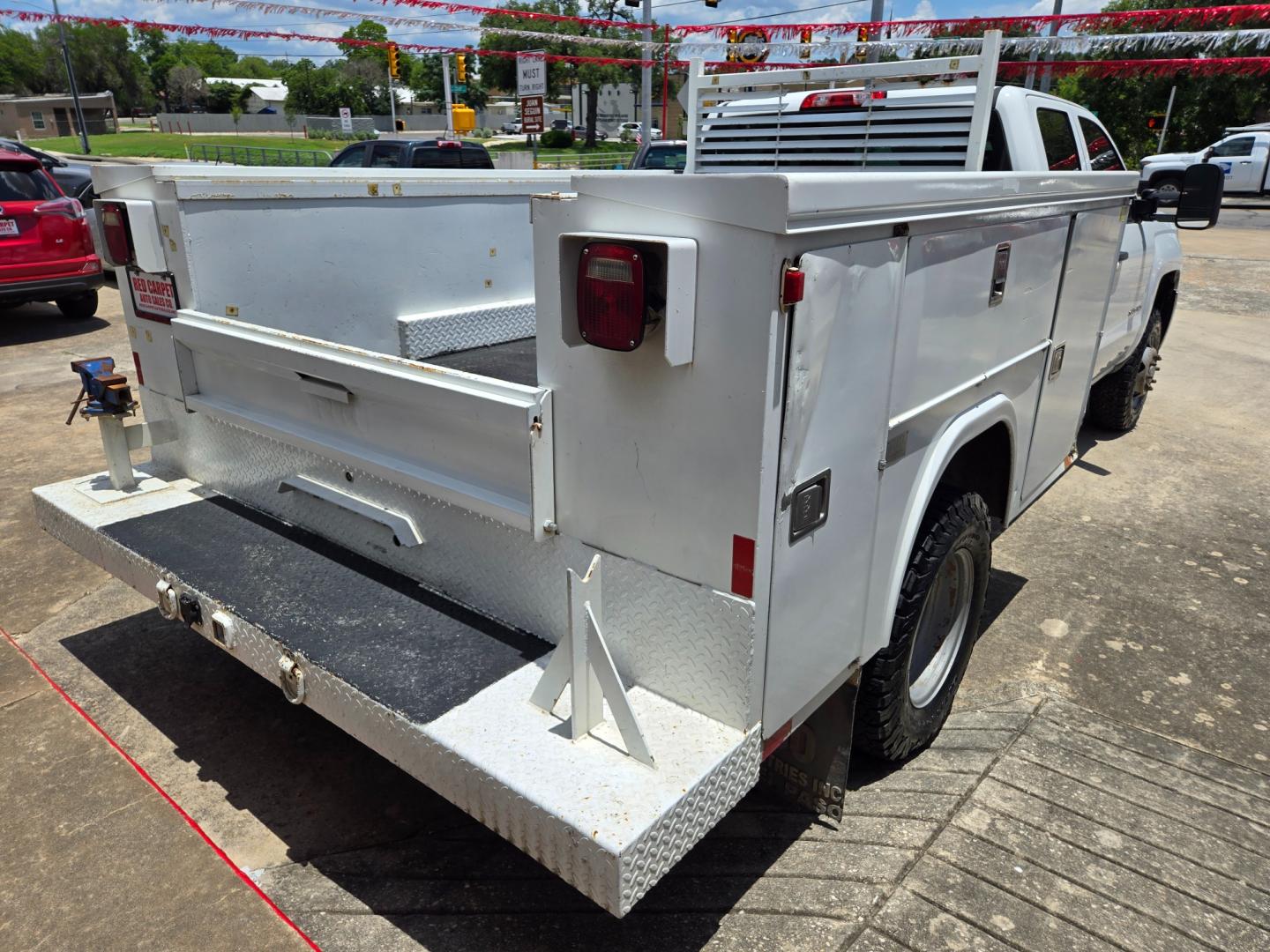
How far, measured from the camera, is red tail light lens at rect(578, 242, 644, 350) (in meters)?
1.82

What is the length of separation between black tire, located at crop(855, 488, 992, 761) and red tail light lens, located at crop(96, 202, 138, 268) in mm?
2778

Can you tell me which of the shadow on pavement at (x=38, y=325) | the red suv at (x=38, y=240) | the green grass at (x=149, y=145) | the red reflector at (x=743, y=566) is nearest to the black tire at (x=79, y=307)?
the shadow on pavement at (x=38, y=325)

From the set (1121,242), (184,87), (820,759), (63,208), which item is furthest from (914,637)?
(184,87)

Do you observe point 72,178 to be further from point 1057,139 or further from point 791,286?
point 791,286

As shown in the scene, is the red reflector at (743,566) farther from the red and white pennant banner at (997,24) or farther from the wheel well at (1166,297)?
the red and white pennant banner at (997,24)

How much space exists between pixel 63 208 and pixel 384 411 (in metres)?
9.26

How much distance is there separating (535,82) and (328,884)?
20.2 meters

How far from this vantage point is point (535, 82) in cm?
2025

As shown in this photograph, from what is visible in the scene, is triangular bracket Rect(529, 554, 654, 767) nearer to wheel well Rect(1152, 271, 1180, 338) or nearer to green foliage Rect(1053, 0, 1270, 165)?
wheel well Rect(1152, 271, 1180, 338)

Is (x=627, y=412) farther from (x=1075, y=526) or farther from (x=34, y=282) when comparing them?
(x=34, y=282)

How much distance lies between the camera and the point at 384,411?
2602mm

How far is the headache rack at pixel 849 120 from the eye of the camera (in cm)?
362

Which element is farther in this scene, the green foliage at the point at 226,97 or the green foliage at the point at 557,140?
the green foliage at the point at 226,97

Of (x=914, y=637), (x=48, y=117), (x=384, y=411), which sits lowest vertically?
(x=48, y=117)
